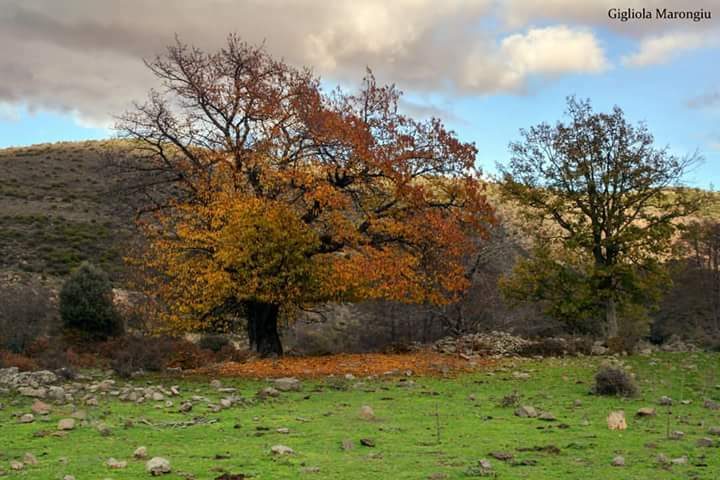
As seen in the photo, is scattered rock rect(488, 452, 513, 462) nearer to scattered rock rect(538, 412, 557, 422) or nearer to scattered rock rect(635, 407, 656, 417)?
scattered rock rect(538, 412, 557, 422)

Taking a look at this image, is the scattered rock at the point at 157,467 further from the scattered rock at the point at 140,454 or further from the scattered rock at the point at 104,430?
the scattered rock at the point at 104,430

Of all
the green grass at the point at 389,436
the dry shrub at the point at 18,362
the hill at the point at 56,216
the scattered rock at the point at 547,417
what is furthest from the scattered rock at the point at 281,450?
the hill at the point at 56,216

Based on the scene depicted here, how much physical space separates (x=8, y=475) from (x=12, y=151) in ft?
277

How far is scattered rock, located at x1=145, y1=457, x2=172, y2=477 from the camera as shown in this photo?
22.1 feet

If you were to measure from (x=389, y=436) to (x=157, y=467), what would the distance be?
3293 millimetres

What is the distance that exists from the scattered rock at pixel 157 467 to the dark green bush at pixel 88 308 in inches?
657

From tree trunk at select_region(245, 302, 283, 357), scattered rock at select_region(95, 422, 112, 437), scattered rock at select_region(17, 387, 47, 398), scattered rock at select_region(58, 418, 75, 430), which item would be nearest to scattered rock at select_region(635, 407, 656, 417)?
A: scattered rock at select_region(95, 422, 112, 437)

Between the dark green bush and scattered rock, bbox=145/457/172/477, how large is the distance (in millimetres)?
16691

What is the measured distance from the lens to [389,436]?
9.06 metres

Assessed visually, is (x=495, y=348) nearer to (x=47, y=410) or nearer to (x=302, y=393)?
(x=302, y=393)

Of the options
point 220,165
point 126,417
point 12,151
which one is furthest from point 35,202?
point 126,417

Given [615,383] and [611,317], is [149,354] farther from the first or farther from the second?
[611,317]

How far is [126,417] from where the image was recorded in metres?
10.5

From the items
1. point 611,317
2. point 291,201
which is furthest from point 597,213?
point 291,201
